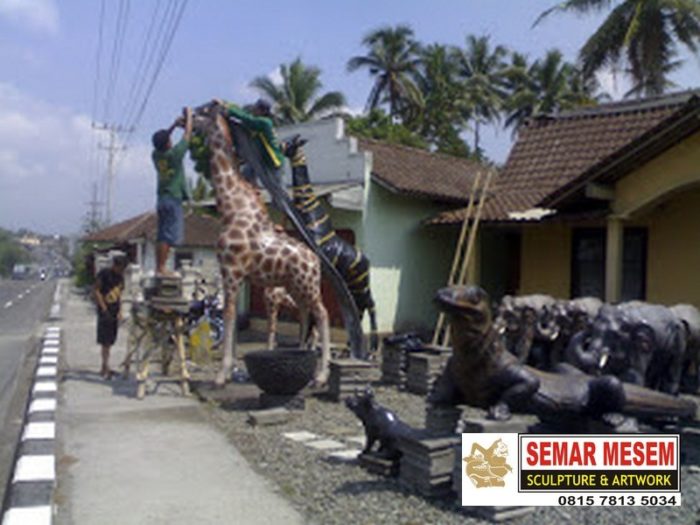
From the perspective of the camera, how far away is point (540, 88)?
115 feet

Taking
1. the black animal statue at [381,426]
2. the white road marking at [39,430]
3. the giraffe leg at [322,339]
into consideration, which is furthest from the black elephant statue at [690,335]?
the white road marking at [39,430]

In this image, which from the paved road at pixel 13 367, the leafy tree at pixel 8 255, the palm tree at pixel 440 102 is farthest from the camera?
the leafy tree at pixel 8 255

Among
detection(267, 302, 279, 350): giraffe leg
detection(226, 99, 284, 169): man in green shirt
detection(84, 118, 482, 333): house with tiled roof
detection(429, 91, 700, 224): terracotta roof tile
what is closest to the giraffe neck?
detection(226, 99, 284, 169): man in green shirt

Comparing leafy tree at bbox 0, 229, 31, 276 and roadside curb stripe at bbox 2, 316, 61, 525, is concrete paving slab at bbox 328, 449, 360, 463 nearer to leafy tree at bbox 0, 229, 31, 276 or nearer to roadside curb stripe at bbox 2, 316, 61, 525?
roadside curb stripe at bbox 2, 316, 61, 525

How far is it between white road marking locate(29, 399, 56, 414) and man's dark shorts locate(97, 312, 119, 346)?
1.95 meters

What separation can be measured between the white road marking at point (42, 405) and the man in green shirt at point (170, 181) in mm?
2076

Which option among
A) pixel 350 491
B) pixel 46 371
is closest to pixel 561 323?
pixel 350 491

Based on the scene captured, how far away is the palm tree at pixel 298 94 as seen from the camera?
35719 millimetres

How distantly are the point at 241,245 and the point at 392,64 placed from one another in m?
27.7

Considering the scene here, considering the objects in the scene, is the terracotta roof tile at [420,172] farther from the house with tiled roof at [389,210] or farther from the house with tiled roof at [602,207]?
the house with tiled roof at [602,207]

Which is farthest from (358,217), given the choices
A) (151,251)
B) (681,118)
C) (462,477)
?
(151,251)

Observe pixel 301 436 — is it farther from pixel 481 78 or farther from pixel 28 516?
pixel 481 78

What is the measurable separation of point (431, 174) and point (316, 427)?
9059 mm

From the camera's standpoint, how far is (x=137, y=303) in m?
9.73
